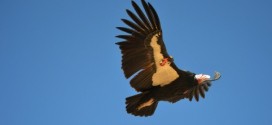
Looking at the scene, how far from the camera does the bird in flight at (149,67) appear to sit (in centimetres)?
1252

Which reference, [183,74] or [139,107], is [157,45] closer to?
[183,74]

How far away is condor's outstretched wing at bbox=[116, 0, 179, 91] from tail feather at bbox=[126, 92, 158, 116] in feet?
0.96

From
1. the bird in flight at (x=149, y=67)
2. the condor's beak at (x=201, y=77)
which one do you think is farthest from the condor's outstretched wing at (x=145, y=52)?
the condor's beak at (x=201, y=77)

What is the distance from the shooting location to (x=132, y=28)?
41.3 feet

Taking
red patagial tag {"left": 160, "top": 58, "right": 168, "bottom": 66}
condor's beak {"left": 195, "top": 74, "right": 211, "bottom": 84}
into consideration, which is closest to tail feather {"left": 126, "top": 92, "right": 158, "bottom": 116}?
red patagial tag {"left": 160, "top": 58, "right": 168, "bottom": 66}

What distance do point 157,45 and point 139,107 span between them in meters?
2.23

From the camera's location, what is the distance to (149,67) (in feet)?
A: 43.7

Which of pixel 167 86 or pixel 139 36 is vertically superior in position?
pixel 139 36

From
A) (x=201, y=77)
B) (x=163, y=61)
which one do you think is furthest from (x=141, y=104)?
(x=201, y=77)

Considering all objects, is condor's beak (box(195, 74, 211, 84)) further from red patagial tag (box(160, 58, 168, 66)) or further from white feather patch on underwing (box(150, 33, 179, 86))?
red patagial tag (box(160, 58, 168, 66))

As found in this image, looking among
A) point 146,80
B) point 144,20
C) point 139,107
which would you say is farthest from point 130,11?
point 139,107

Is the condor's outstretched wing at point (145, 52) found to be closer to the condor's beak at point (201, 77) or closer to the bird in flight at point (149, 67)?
the bird in flight at point (149, 67)

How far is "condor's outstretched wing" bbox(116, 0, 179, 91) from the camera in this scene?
40.7ft

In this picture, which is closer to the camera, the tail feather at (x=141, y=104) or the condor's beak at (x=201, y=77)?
the tail feather at (x=141, y=104)
